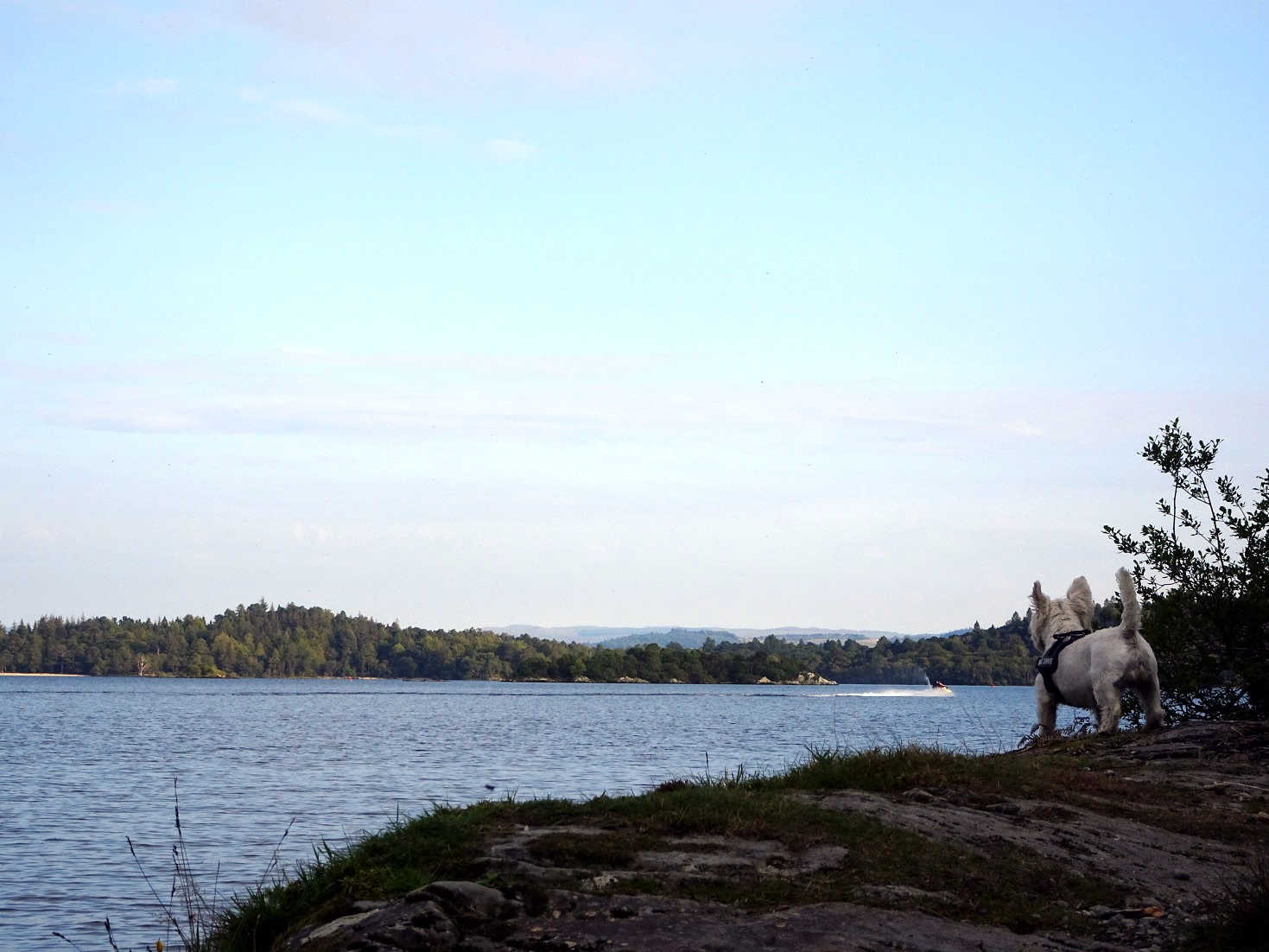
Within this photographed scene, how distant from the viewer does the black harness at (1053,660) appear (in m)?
15.3

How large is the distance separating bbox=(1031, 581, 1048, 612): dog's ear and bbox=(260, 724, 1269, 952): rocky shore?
6.05 m

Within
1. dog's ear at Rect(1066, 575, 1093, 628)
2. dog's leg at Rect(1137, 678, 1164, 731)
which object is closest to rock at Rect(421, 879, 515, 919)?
dog's leg at Rect(1137, 678, 1164, 731)

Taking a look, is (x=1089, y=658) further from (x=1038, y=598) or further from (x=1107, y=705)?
(x=1038, y=598)

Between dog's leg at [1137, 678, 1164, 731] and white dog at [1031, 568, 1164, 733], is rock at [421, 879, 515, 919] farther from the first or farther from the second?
dog's leg at [1137, 678, 1164, 731]

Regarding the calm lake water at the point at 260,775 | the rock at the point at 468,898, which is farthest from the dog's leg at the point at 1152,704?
the rock at the point at 468,898

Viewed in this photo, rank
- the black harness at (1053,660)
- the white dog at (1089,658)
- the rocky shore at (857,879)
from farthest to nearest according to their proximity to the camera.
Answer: the black harness at (1053,660), the white dog at (1089,658), the rocky shore at (857,879)

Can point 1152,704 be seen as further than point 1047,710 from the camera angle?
No

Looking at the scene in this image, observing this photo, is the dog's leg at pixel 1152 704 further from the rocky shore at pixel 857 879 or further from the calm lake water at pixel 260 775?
the rocky shore at pixel 857 879

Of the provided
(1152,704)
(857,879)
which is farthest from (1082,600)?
(857,879)

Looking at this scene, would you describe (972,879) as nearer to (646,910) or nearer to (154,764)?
(646,910)

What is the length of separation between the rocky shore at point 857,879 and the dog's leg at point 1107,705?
3.74 m

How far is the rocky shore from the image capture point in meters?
6.66

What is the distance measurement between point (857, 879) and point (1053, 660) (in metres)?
8.62

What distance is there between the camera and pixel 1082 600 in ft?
53.2
